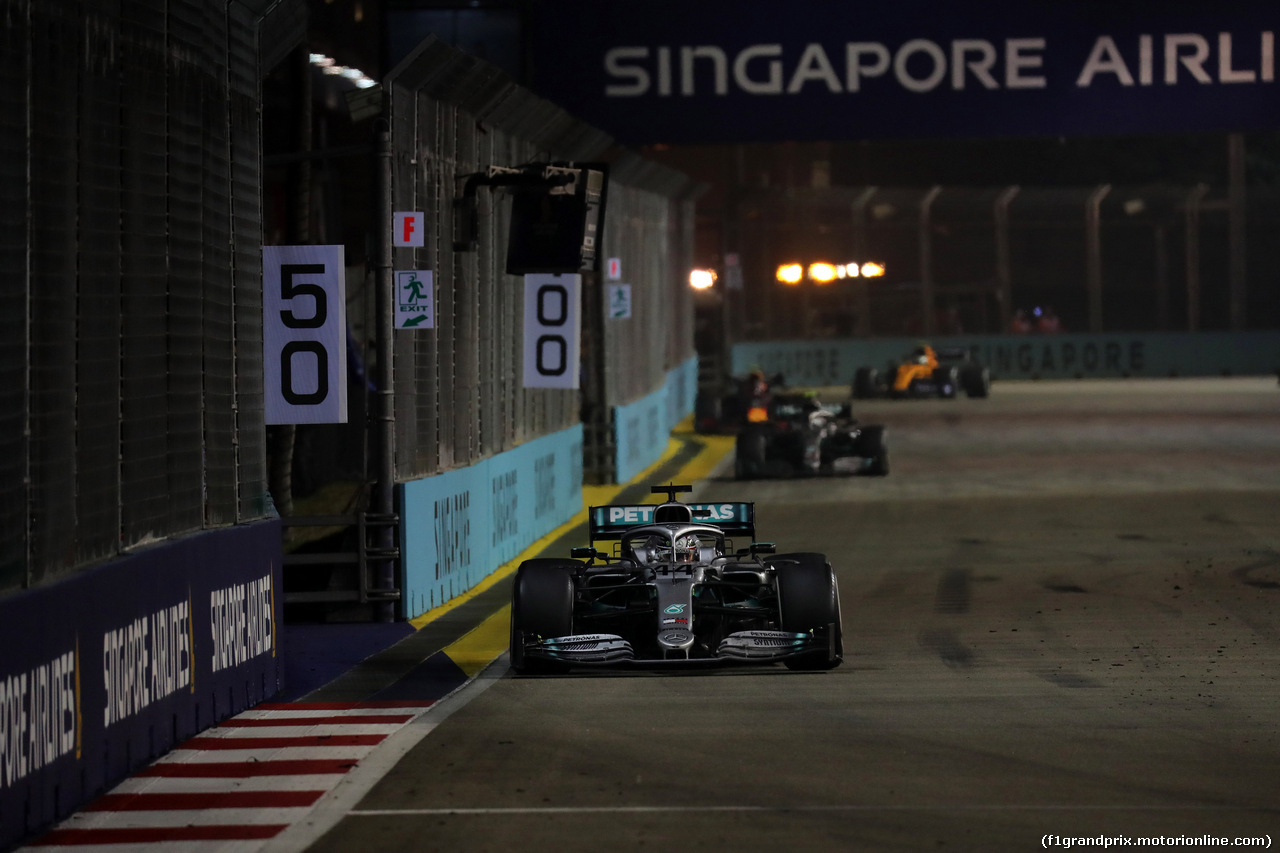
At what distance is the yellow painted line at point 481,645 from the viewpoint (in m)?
13.1

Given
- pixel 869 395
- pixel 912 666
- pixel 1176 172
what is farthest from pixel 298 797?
pixel 1176 172

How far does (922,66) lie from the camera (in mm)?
26125

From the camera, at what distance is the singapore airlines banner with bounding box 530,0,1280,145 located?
2600 cm

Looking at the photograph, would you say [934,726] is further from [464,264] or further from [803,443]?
[803,443]

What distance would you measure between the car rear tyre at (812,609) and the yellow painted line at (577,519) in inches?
102

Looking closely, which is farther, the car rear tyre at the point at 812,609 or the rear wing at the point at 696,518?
the rear wing at the point at 696,518

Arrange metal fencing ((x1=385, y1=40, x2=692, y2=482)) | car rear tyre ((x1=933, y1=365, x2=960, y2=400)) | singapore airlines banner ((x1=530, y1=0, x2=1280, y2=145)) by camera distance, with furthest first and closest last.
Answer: car rear tyre ((x1=933, y1=365, x2=960, y2=400)) → singapore airlines banner ((x1=530, y1=0, x2=1280, y2=145)) → metal fencing ((x1=385, y1=40, x2=692, y2=482))

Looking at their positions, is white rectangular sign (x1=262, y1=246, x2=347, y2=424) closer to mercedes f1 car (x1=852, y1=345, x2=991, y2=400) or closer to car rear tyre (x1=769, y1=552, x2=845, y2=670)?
car rear tyre (x1=769, y1=552, x2=845, y2=670)

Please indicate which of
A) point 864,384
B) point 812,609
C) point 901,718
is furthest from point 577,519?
point 864,384

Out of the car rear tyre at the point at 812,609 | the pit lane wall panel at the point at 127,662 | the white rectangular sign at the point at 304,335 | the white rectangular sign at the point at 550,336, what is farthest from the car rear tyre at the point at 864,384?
the pit lane wall panel at the point at 127,662

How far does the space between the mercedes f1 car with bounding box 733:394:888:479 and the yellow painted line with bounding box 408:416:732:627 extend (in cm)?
148

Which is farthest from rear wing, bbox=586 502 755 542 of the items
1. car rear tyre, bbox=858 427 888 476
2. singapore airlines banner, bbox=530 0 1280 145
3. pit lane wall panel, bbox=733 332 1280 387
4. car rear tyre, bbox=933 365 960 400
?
pit lane wall panel, bbox=733 332 1280 387

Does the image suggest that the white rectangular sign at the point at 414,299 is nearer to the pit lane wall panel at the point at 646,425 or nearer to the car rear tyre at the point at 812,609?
the car rear tyre at the point at 812,609

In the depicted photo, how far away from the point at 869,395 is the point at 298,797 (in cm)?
3974
